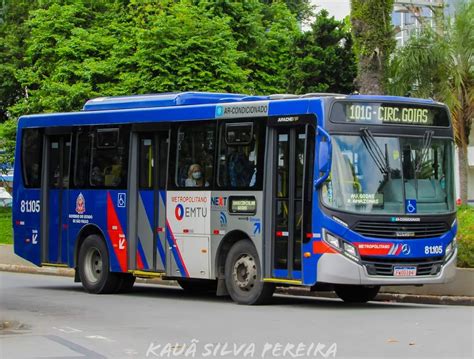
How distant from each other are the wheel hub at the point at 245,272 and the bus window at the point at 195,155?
148 cm

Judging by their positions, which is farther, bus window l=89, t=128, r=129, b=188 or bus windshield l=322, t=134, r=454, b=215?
bus window l=89, t=128, r=129, b=188

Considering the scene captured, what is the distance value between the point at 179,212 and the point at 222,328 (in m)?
5.30

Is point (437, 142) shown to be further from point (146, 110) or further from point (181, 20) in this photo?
point (181, 20)

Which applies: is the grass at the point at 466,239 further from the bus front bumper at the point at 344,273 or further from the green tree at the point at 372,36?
the green tree at the point at 372,36

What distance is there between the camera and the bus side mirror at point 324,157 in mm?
17344

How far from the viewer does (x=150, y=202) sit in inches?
814

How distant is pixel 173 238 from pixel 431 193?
14.8 ft

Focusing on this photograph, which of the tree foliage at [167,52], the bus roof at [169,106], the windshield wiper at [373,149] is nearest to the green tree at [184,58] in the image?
the tree foliage at [167,52]

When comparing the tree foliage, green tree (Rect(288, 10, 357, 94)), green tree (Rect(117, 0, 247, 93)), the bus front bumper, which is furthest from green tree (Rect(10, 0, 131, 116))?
the bus front bumper

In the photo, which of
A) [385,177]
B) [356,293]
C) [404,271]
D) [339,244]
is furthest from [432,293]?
[339,244]

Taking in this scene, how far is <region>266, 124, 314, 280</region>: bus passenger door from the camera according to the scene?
58.5ft

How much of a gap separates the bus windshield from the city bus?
2 cm

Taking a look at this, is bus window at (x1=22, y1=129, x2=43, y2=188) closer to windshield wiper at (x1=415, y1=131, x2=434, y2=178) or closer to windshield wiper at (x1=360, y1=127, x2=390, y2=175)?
windshield wiper at (x1=360, y1=127, x2=390, y2=175)

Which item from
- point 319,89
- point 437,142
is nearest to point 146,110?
point 437,142
